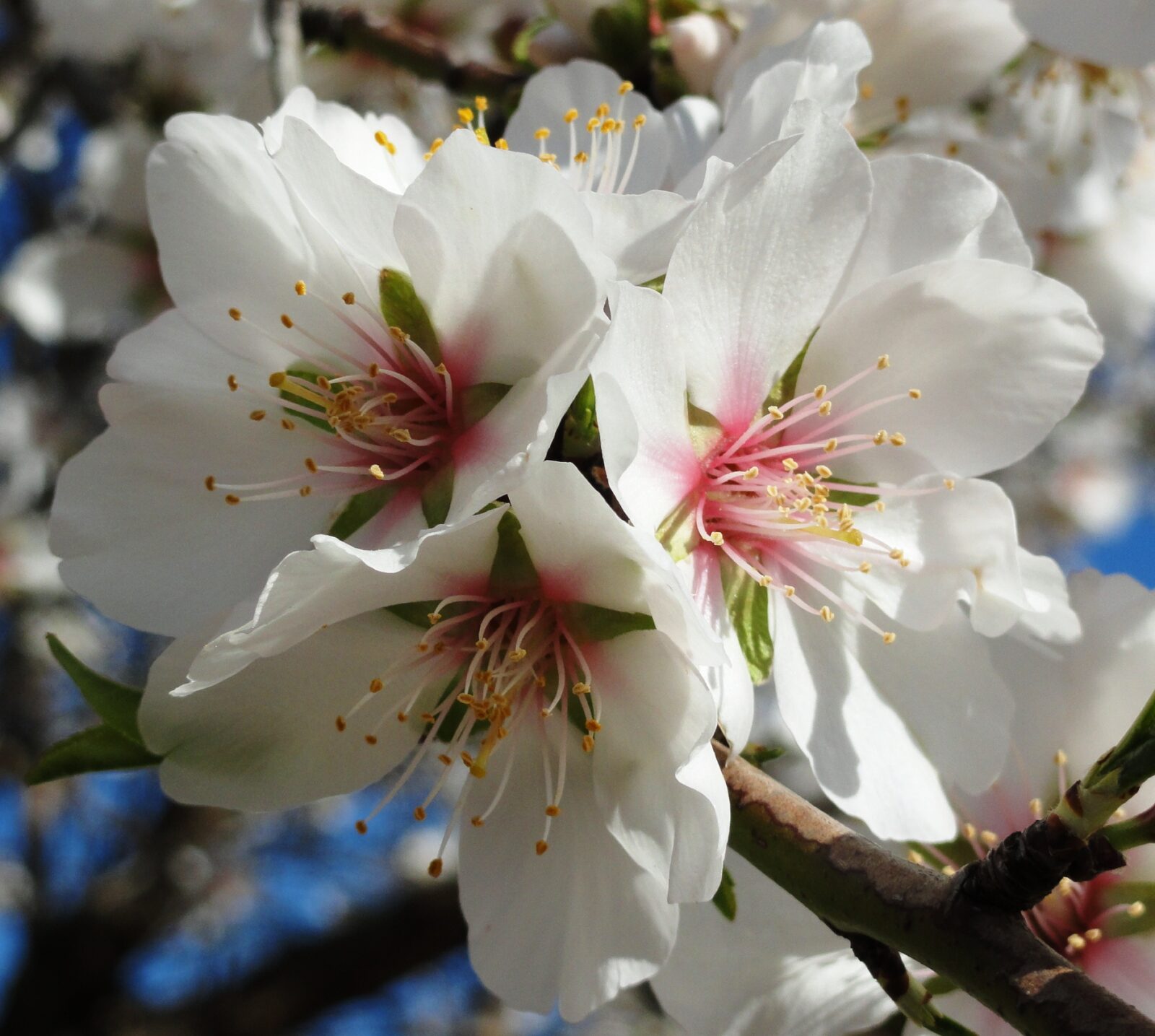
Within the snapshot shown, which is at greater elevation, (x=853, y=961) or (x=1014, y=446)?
(x=1014, y=446)

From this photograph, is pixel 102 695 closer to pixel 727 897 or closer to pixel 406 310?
pixel 406 310

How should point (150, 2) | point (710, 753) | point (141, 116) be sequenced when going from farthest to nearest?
point (141, 116), point (150, 2), point (710, 753)

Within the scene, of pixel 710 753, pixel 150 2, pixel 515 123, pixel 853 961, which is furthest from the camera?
pixel 150 2

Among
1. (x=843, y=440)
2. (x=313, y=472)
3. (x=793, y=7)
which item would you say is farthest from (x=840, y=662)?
(x=793, y=7)

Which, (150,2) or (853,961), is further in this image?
(150,2)

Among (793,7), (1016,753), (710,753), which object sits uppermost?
(793,7)

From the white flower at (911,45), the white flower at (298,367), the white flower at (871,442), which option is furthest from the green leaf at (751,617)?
the white flower at (911,45)

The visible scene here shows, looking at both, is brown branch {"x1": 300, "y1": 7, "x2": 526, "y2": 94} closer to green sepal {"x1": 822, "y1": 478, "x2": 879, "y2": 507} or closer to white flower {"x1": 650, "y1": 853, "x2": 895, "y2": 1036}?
green sepal {"x1": 822, "y1": 478, "x2": 879, "y2": 507}

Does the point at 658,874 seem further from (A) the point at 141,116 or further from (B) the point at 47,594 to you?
(B) the point at 47,594
